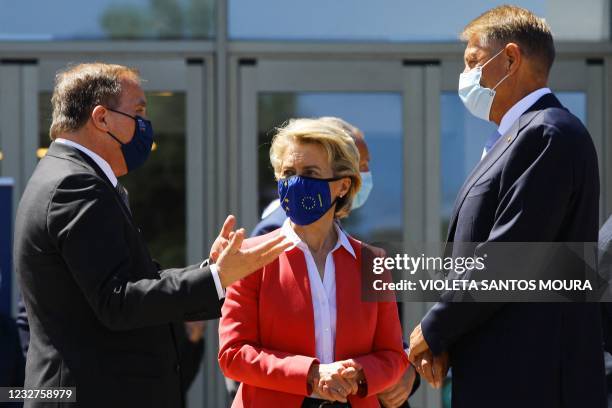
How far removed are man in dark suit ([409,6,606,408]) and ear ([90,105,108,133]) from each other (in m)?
1.22

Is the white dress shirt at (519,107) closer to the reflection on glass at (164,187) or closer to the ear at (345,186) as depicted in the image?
the ear at (345,186)

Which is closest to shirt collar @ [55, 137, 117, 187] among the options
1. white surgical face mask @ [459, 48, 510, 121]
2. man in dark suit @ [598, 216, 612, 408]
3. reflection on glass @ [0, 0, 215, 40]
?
white surgical face mask @ [459, 48, 510, 121]

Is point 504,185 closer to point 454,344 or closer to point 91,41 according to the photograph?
point 454,344

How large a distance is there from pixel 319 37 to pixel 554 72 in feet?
5.31

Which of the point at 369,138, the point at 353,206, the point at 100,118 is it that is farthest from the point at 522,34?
the point at 369,138

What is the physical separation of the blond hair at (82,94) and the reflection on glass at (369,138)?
3088 millimetres

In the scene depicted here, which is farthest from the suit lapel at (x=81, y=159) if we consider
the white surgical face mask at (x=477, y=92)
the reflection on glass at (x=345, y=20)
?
the reflection on glass at (x=345, y=20)

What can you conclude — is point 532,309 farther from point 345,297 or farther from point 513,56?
point 513,56

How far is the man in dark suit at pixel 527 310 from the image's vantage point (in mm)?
2938

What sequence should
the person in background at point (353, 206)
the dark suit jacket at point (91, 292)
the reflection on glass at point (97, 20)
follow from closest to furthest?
the dark suit jacket at point (91, 292) → the person in background at point (353, 206) → the reflection on glass at point (97, 20)

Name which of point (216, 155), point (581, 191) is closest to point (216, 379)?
point (216, 155)

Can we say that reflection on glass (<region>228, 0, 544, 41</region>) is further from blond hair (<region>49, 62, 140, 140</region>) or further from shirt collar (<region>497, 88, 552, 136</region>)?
shirt collar (<region>497, 88, 552, 136</region>)

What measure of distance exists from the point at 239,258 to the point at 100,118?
727 mm

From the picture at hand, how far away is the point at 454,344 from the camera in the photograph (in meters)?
3.14
